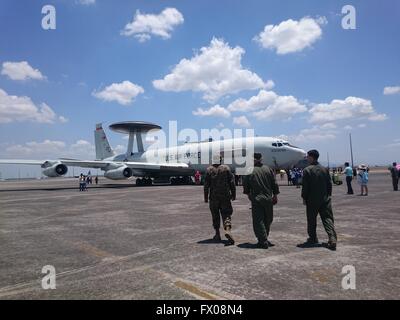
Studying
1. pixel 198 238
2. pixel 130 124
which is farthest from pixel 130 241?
pixel 130 124

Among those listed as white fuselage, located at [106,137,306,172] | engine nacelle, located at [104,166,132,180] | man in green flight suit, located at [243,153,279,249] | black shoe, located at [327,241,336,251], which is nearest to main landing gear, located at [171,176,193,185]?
white fuselage, located at [106,137,306,172]

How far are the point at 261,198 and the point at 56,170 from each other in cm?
3018

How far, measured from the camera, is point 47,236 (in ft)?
26.0

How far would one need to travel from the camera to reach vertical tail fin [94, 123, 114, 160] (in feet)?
164

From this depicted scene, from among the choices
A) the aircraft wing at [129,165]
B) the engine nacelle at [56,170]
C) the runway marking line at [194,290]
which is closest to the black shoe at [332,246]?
the runway marking line at [194,290]

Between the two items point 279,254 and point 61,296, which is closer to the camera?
point 61,296

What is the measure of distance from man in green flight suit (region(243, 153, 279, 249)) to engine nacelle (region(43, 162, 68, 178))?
96.3 feet

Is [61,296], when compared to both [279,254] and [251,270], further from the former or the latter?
[279,254]

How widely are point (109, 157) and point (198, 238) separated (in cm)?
4417

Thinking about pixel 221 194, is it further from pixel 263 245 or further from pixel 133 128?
pixel 133 128

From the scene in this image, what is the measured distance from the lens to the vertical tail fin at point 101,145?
164 feet
